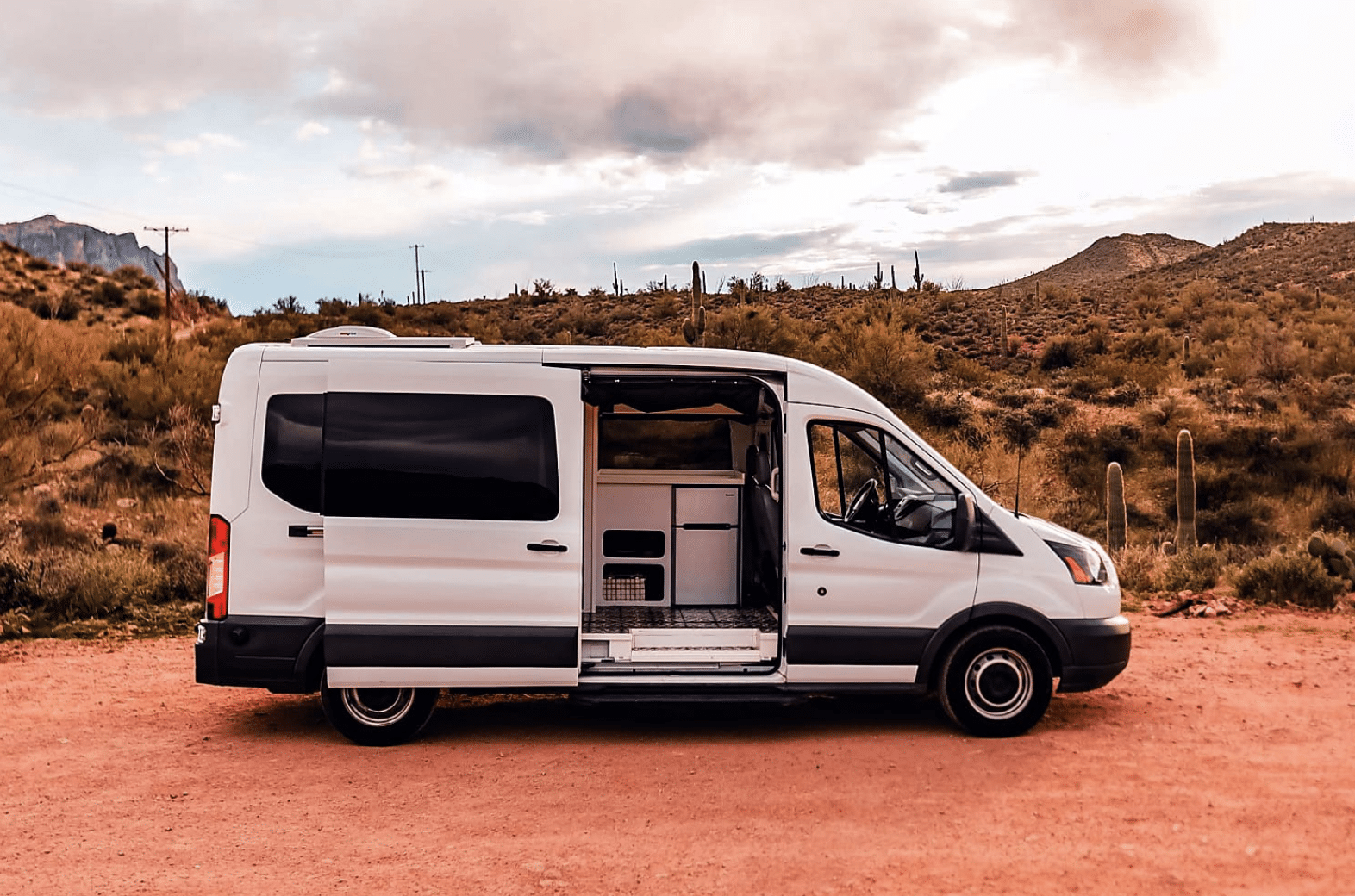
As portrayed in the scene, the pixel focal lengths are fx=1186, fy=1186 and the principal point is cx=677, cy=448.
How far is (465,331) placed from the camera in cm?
3797

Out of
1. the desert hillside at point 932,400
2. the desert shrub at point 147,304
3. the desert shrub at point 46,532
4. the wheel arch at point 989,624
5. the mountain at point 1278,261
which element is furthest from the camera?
the mountain at point 1278,261

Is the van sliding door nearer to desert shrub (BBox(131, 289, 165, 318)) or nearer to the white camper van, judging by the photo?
the white camper van

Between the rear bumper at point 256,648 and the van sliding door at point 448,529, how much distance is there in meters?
0.20

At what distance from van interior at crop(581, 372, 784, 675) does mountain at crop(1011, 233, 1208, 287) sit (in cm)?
7226

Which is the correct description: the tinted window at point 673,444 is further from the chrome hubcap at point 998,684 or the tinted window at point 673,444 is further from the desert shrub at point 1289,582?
the desert shrub at point 1289,582

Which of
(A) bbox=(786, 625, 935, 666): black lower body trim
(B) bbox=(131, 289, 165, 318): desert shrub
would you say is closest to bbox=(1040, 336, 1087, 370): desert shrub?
(B) bbox=(131, 289, 165, 318): desert shrub

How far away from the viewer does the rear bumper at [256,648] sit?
7.20 metres

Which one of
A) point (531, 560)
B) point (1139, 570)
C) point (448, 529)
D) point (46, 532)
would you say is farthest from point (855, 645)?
point (46, 532)

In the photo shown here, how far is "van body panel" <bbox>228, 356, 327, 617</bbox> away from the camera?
23.6ft

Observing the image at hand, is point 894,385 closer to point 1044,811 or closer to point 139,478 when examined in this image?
point 139,478

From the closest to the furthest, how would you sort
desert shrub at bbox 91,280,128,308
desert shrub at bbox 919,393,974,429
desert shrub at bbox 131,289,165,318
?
1. desert shrub at bbox 919,393,974,429
2. desert shrub at bbox 91,280,128,308
3. desert shrub at bbox 131,289,165,318

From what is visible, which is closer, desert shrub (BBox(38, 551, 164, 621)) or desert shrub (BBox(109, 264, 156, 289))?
desert shrub (BBox(38, 551, 164, 621))

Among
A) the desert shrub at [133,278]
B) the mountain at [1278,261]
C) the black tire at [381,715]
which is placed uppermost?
the mountain at [1278,261]

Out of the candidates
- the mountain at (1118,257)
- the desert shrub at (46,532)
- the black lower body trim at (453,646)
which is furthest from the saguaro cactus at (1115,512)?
the mountain at (1118,257)
